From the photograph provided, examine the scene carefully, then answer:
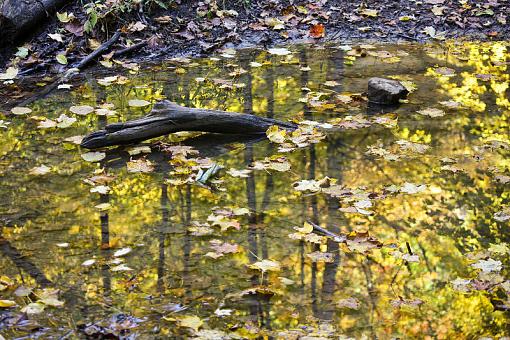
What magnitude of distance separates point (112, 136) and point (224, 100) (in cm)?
161

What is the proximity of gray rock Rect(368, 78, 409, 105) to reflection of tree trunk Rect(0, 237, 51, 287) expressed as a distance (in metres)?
3.77

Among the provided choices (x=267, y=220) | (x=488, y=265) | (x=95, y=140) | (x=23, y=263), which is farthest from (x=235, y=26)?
(x=488, y=265)

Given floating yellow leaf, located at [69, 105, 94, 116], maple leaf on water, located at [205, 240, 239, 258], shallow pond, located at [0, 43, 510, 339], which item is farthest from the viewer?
floating yellow leaf, located at [69, 105, 94, 116]

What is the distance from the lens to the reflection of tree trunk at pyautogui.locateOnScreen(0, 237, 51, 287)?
356cm

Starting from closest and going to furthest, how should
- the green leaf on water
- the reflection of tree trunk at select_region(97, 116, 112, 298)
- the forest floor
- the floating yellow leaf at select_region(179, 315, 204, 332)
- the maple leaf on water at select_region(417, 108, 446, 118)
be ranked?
the floating yellow leaf at select_region(179, 315, 204, 332) < the reflection of tree trunk at select_region(97, 116, 112, 298) < the maple leaf on water at select_region(417, 108, 446, 118) < the green leaf on water < the forest floor

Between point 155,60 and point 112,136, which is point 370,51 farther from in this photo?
point 112,136

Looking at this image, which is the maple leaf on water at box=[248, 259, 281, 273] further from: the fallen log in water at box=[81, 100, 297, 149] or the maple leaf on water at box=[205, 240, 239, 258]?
the fallen log in water at box=[81, 100, 297, 149]

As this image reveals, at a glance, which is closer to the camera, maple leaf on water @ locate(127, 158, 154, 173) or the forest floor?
maple leaf on water @ locate(127, 158, 154, 173)

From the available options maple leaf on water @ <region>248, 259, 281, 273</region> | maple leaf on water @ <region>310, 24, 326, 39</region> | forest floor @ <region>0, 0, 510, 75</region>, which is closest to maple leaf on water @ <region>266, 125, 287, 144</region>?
maple leaf on water @ <region>248, 259, 281, 273</region>

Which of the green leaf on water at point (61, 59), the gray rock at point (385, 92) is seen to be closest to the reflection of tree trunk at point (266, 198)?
the gray rock at point (385, 92)

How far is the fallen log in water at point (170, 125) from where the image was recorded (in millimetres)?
5262

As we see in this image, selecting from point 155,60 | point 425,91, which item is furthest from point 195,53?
point 425,91

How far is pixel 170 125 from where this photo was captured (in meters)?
5.35

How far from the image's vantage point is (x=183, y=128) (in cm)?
540
